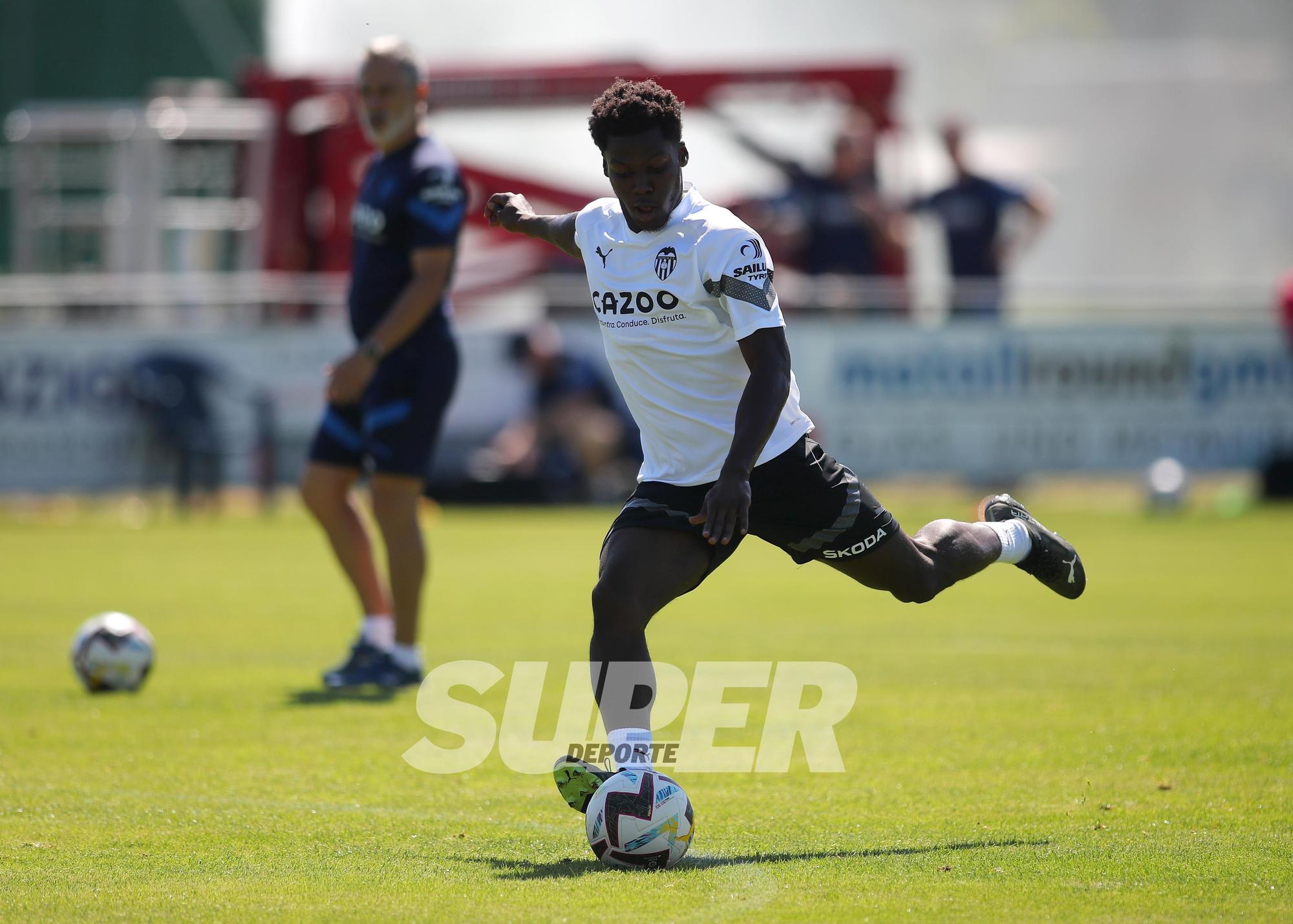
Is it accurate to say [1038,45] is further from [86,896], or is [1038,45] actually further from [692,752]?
[86,896]

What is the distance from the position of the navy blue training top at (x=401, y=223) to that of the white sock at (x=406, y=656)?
1367 millimetres

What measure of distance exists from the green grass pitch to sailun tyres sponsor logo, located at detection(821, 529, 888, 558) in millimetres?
775

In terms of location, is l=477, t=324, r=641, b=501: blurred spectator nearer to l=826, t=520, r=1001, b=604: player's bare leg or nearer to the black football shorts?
l=826, t=520, r=1001, b=604: player's bare leg

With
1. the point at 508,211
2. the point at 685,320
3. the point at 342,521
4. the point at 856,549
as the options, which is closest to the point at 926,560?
the point at 856,549

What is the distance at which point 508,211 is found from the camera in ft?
19.9

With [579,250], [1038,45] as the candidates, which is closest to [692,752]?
[579,250]

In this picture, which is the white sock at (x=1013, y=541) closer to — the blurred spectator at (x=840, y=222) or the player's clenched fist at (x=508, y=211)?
the player's clenched fist at (x=508, y=211)

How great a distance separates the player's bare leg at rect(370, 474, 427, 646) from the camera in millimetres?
7832

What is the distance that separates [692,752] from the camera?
20.7ft

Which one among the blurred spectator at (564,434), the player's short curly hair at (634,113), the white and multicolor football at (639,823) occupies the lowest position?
the blurred spectator at (564,434)

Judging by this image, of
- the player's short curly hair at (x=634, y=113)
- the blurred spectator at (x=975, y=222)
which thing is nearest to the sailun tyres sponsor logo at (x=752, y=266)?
the player's short curly hair at (x=634, y=113)

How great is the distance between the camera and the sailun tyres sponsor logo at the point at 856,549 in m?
5.47

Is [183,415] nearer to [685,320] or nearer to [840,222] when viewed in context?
[840,222]

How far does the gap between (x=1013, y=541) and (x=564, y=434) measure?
12.6 metres
